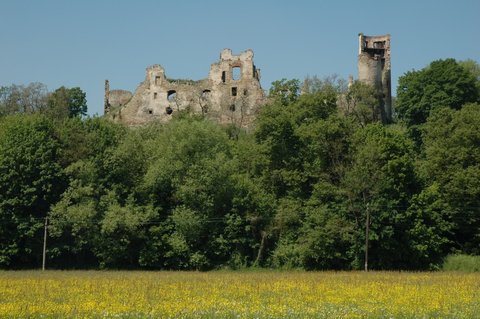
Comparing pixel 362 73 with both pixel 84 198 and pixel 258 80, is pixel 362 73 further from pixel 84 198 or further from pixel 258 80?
pixel 84 198

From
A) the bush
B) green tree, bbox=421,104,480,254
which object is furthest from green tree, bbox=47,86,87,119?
the bush

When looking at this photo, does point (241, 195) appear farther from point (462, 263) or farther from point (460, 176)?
point (462, 263)

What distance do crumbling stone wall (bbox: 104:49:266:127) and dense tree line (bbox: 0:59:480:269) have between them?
974 inches

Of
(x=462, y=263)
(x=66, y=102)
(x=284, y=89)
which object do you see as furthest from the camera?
(x=66, y=102)

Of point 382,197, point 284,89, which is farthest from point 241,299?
point 284,89

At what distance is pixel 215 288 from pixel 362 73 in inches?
2076

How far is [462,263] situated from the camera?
45.2 m

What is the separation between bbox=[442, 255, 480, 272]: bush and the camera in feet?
147

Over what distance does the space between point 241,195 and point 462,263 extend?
15807mm

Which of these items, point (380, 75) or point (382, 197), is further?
point (380, 75)

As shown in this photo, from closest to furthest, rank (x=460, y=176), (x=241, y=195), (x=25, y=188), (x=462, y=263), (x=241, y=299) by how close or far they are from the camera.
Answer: (x=241, y=299)
(x=462, y=263)
(x=25, y=188)
(x=460, y=176)
(x=241, y=195)

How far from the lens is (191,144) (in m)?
49.5

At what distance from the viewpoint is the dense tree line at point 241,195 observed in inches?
1785

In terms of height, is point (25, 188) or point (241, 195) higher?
point (25, 188)
